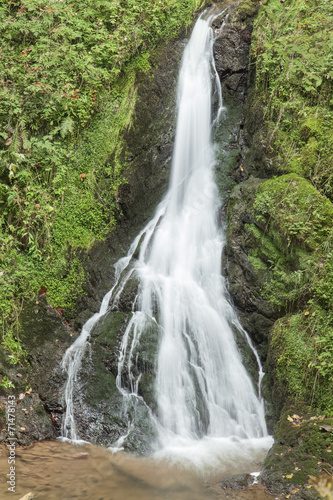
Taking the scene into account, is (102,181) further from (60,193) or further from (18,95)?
(18,95)

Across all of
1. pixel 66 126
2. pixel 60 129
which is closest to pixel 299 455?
pixel 66 126

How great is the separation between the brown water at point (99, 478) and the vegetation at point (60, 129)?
71.7 inches

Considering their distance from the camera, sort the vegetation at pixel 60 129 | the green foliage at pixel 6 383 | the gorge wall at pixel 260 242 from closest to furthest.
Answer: the gorge wall at pixel 260 242 → the green foliage at pixel 6 383 → the vegetation at pixel 60 129

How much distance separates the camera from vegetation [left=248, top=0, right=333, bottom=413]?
5.29 metres

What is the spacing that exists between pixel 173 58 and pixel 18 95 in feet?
13.1

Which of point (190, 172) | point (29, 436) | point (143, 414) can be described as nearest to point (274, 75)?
point (190, 172)

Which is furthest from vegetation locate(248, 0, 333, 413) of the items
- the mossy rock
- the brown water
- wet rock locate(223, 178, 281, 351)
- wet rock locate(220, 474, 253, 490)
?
the brown water

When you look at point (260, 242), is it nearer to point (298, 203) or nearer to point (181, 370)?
point (298, 203)

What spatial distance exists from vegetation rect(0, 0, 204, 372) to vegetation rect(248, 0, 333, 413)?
3.19m

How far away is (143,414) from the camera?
573 cm

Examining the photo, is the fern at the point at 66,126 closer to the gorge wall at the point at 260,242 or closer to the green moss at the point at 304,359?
the gorge wall at the point at 260,242

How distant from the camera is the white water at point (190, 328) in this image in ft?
18.4

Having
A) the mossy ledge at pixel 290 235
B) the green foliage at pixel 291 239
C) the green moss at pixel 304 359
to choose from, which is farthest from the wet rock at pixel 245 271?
the green moss at pixel 304 359

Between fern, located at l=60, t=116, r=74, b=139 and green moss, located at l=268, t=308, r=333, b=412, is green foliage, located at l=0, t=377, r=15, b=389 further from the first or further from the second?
fern, located at l=60, t=116, r=74, b=139
